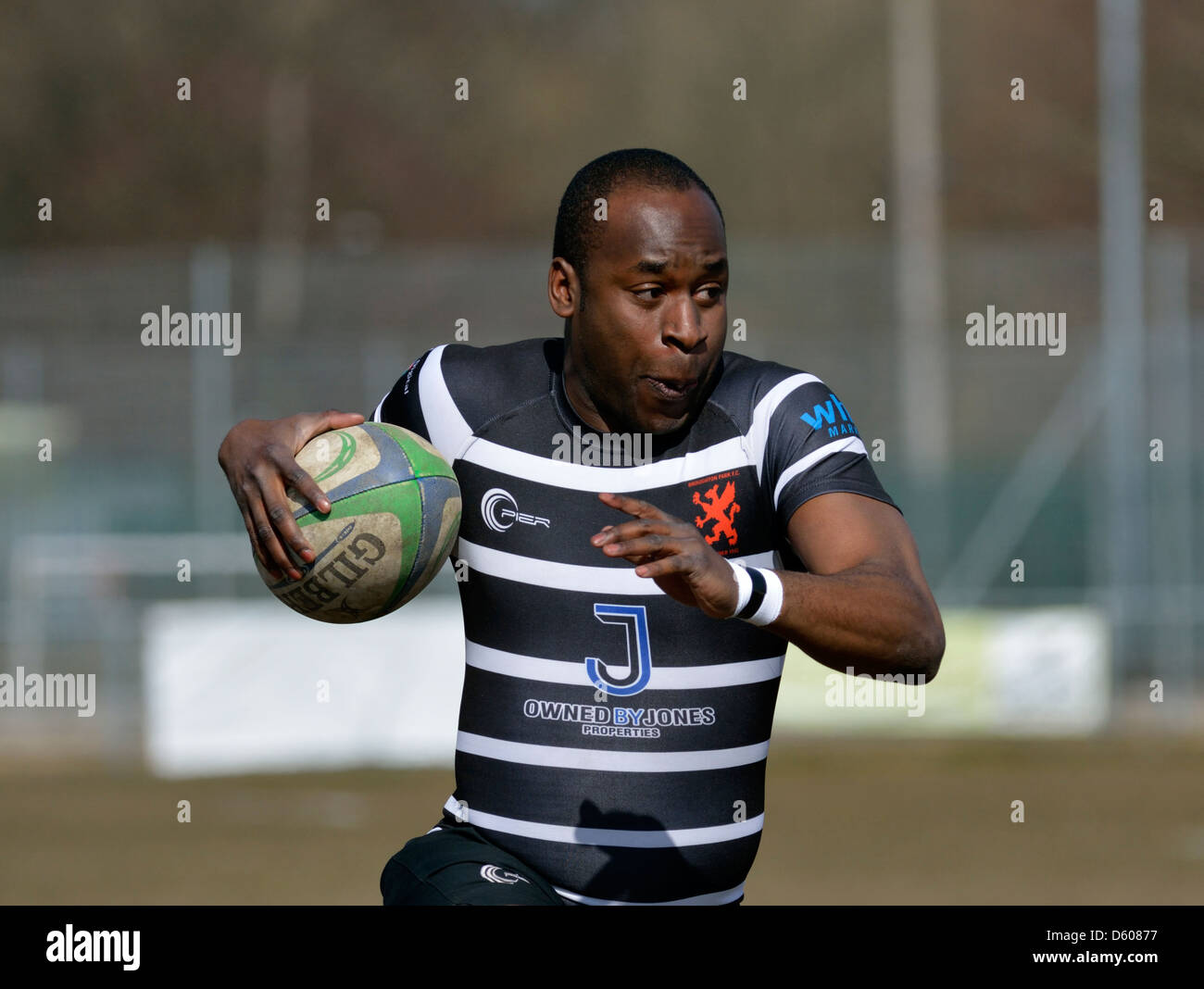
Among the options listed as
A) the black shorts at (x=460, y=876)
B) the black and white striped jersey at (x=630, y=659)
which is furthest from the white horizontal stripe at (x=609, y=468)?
the black shorts at (x=460, y=876)

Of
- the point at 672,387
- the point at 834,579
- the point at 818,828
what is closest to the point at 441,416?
the point at 672,387

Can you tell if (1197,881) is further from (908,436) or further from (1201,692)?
(908,436)

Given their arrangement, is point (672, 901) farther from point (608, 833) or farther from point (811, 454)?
point (811, 454)

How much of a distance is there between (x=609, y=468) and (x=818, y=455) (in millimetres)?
596

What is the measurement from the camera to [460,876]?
4.16 metres

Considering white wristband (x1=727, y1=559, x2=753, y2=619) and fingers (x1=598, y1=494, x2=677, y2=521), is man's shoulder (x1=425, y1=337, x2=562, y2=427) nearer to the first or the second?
fingers (x1=598, y1=494, x2=677, y2=521)

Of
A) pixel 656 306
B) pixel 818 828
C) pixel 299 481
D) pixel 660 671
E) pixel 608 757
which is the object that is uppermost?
pixel 656 306

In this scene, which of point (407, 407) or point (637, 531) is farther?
point (407, 407)

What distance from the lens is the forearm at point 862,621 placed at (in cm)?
371

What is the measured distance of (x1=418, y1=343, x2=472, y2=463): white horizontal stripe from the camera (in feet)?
15.4

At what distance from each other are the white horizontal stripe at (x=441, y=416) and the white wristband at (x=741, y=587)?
1313 millimetres

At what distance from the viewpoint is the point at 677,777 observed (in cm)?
441

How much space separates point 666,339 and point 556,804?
123 centimetres
